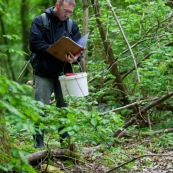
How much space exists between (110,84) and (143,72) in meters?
1.38

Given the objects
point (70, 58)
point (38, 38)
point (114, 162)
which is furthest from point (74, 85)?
point (114, 162)

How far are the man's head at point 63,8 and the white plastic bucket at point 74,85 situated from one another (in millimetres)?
713

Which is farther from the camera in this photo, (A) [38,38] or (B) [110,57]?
(B) [110,57]

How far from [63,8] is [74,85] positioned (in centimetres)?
88

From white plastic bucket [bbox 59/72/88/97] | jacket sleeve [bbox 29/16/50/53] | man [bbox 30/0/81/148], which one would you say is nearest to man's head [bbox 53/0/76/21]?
man [bbox 30/0/81/148]

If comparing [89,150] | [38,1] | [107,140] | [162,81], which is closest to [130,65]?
[162,81]

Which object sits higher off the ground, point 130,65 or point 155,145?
point 130,65

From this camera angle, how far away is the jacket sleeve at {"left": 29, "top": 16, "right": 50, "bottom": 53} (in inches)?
179

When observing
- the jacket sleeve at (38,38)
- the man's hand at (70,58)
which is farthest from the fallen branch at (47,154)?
the jacket sleeve at (38,38)

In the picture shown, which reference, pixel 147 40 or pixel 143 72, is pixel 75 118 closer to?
pixel 143 72

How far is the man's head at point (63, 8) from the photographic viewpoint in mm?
4566

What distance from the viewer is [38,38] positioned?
15.1 feet

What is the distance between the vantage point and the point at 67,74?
448 cm

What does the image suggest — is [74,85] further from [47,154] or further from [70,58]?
[47,154]
